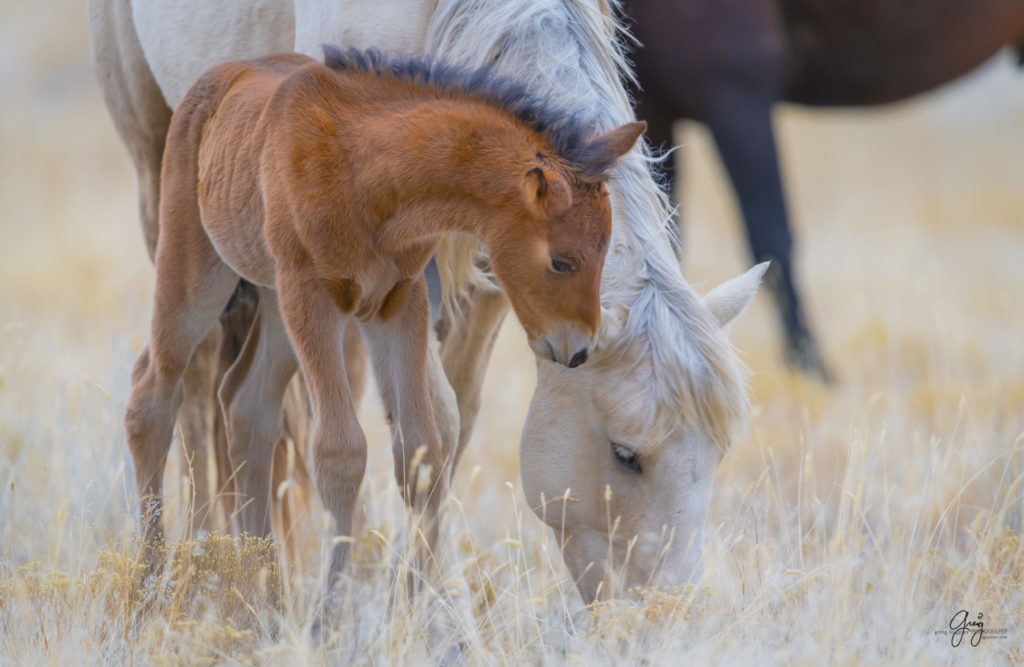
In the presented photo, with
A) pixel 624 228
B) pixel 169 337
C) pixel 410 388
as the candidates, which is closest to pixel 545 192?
pixel 624 228

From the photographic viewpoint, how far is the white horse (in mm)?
2508

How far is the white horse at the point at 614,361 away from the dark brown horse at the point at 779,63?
6.34ft

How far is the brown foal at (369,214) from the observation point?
2162 millimetres

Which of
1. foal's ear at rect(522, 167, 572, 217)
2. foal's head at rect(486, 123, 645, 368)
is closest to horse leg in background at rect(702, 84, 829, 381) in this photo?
foal's head at rect(486, 123, 645, 368)

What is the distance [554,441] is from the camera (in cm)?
272

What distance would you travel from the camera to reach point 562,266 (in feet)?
6.97

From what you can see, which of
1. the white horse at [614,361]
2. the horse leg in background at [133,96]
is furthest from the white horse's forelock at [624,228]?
the horse leg in background at [133,96]

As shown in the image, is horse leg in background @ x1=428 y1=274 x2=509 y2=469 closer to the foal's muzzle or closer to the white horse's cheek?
the white horse's cheek

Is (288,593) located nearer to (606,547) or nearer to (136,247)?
(606,547)

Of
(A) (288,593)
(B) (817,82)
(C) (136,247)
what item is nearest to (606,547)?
(A) (288,593)

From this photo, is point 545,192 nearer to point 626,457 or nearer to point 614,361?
point 614,361

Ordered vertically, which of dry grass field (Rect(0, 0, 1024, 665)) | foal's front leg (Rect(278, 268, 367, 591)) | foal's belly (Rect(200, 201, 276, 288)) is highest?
foal's belly (Rect(200, 201, 276, 288))

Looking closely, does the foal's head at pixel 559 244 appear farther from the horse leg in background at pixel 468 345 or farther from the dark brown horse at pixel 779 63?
the dark brown horse at pixel 779 63

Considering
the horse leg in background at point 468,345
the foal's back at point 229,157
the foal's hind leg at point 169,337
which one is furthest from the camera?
the horse leg in background at point 468,345
